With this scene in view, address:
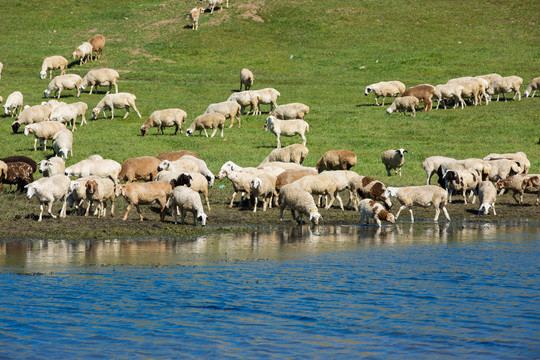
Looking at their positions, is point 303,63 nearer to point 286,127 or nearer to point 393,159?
point 286,127

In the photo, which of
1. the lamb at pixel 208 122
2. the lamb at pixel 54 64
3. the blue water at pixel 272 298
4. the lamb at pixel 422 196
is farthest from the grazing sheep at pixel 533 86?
the lamb at pixel 54 64

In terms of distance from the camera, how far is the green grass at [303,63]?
31219 mm

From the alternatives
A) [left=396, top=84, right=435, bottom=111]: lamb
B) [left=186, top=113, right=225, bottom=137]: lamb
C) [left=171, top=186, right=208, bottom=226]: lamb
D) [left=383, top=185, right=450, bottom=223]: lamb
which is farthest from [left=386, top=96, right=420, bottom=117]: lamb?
[left=171, top=186, right=208, bottom=226]: lamb

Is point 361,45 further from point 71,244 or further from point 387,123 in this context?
point 71,244

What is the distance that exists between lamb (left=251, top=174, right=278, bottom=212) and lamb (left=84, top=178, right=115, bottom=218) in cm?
404

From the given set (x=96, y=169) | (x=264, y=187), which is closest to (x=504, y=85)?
(x=264, y=187)

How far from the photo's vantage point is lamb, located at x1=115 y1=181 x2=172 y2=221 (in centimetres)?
1905

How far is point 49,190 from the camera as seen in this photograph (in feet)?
61.7

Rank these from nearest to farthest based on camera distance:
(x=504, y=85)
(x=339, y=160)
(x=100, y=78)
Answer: (x=339, y=160), (x=504, y=85), (x=100, y=78)

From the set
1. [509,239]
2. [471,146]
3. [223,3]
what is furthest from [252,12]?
[509,239]

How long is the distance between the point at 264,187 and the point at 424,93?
790 inches

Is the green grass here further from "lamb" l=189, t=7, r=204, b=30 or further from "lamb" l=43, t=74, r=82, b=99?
"lamb" l=189, t=7, r=204, b=30

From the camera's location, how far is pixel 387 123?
3566 centimetres

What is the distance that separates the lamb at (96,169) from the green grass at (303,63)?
169 inches
